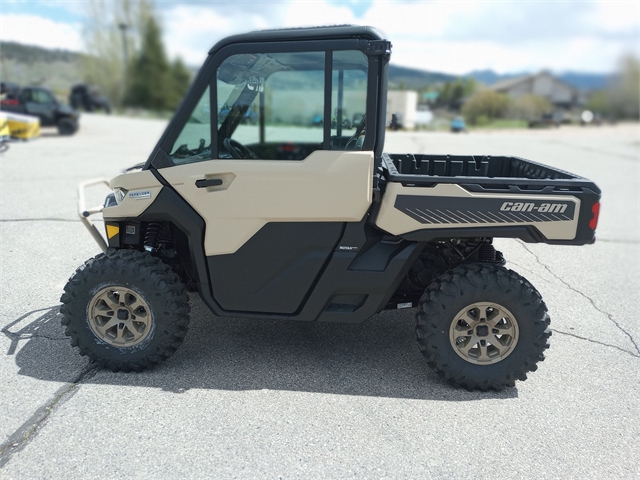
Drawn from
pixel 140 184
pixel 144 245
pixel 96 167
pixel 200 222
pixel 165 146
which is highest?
pixel 165 146

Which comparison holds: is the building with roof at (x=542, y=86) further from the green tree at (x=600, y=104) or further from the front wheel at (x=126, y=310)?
the front wheel at (x=126, y=310)

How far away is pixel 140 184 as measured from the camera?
137 inches

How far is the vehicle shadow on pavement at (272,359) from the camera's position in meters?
3.53

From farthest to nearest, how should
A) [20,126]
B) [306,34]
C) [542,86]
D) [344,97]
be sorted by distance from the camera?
[542,86] → [20,126] → [344,97] → [306,34]

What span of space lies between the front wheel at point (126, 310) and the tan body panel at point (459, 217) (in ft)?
4.91

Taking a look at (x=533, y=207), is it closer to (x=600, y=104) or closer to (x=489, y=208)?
(x=489, y=208)

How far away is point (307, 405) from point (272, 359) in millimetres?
629

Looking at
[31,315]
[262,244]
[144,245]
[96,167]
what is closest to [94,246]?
[31,315]

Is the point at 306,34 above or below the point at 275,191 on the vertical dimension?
above

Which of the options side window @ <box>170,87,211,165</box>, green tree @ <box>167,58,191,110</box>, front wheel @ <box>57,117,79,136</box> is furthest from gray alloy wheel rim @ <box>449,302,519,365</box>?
green tree @ <box>167,58,191,110</box>

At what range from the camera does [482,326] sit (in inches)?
137

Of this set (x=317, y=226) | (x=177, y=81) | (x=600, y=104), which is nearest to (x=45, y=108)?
(x=317, y=226)

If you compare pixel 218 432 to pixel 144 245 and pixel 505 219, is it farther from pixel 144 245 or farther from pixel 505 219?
pixel 505 219

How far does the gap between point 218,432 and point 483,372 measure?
1.75m
